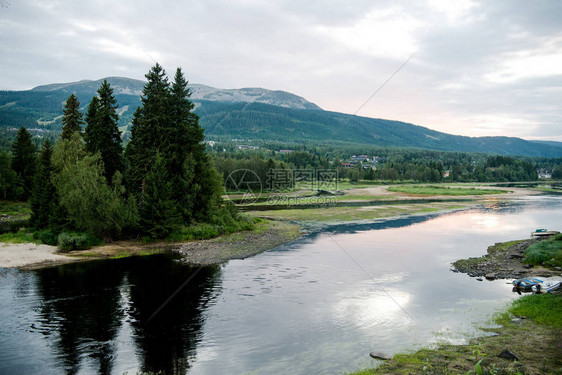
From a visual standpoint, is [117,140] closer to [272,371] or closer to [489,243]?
[272,371]

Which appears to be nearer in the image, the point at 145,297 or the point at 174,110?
the point at 145,297

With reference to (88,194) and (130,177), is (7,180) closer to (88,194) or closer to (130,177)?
(130,177)

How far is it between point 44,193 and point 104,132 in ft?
37.8

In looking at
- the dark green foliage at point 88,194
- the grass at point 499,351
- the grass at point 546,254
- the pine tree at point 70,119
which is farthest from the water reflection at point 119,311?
the grass at point 546,254

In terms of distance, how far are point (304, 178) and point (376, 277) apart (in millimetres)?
142899

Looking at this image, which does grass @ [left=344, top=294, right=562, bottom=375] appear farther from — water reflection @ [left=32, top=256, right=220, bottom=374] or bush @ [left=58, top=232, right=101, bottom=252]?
bush @ [left=58, top=232, right=101, bottom=252]

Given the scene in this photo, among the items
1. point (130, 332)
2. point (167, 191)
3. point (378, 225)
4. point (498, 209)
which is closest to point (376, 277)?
point (130, 332)

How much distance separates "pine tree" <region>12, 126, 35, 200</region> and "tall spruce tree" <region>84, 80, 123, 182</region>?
45910 millimetres

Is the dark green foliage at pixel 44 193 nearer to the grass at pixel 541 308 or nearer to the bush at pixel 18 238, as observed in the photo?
the bush at pixel 18 238

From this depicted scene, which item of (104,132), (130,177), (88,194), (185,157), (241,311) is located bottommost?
(241,311)

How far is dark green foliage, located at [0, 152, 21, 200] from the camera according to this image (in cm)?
7994

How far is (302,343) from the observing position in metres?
21.1

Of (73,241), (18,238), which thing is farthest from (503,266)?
(18,238)

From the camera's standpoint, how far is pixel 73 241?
43.9 metres
